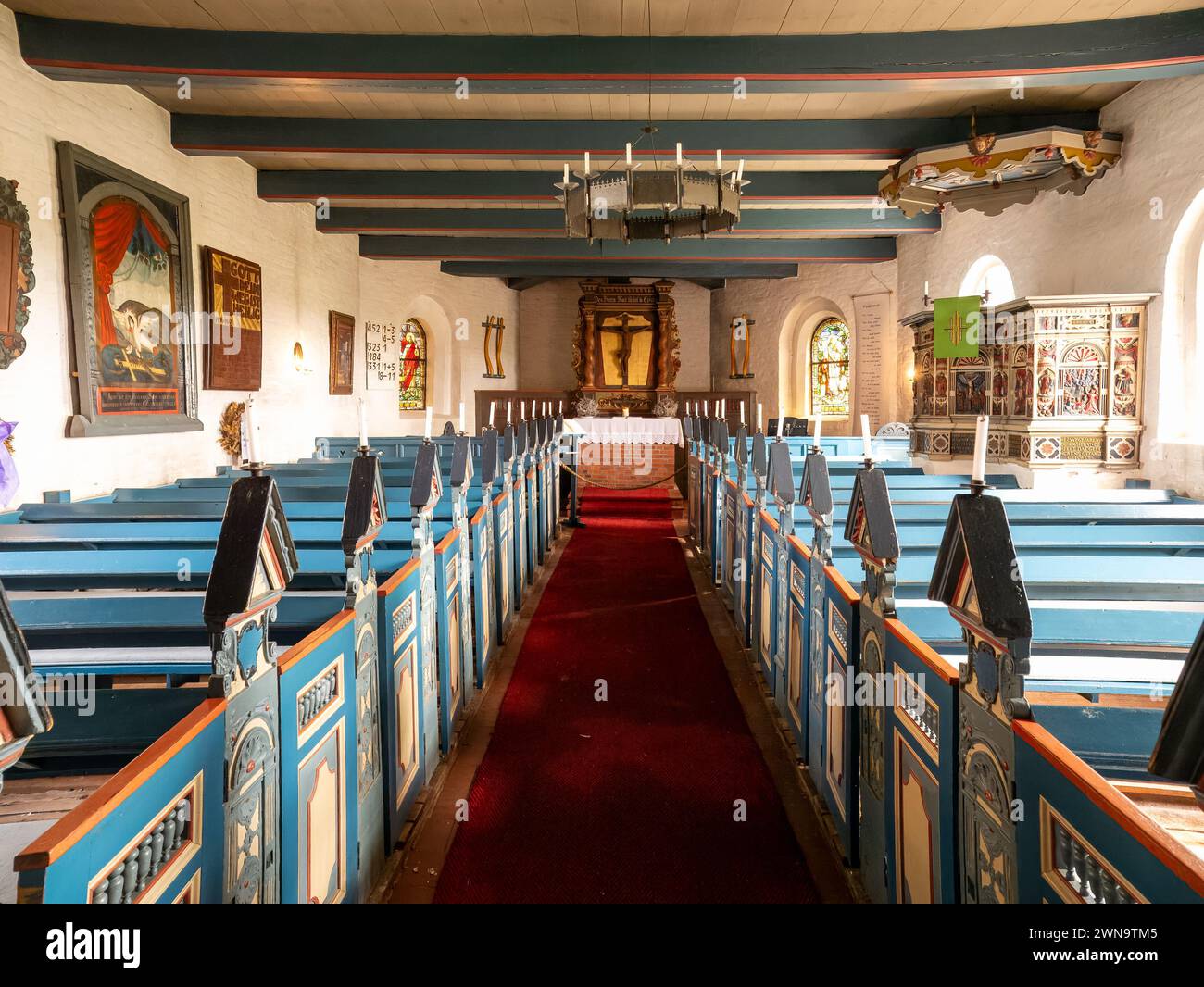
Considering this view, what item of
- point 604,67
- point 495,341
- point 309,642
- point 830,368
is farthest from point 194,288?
point 830,368

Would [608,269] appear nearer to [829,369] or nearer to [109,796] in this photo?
[829,369]

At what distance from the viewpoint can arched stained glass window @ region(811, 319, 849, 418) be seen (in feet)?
44.0

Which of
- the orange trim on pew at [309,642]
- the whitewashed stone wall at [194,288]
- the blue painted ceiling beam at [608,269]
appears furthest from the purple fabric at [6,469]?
the blue painted ceiling beam at [608,269]

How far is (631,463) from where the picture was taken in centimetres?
1268

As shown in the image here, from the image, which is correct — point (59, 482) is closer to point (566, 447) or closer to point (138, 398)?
point (138, 398)

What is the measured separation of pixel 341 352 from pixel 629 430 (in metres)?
3.93

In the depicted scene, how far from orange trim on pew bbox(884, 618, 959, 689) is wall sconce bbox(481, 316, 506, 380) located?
12.6 meters

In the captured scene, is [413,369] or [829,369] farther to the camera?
[829,369]

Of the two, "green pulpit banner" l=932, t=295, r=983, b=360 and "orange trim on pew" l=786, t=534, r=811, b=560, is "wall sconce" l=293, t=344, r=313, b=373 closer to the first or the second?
"green pulpit banner" l=932, t=295, r=983, b=360

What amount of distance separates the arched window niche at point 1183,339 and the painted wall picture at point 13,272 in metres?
7.03

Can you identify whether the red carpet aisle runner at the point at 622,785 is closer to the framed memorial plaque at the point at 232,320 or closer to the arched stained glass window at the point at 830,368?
the framed memorial plaque at the point at 232,320

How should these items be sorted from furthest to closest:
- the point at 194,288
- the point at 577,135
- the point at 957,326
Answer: the point at 957,326 < the point at 194,288 < the point at 577,135

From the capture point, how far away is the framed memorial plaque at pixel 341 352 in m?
9.72

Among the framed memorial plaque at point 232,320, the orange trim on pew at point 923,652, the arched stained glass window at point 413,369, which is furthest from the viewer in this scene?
the arched stained glass window at point 413,369
